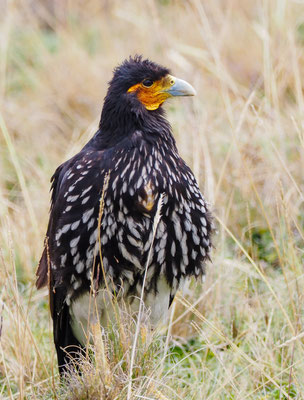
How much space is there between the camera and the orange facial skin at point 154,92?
302cm

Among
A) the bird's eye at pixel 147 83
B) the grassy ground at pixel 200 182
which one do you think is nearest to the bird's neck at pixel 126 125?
the bird's eye at pixel 147 83

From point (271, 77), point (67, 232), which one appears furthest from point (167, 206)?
point (271, 77)

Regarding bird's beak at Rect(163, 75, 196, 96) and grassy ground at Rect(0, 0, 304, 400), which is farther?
bird's beak at Rect(163, 75, 196, 96)

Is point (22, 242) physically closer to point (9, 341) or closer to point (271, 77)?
point (9, 341)

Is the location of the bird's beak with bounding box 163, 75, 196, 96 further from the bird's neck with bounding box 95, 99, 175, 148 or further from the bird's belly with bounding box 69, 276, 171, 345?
the bird's belly with bounding box 69, 276, 171, 345

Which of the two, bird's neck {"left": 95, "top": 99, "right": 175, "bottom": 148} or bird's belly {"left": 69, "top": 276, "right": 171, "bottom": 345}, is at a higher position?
bird's neck {"left": 95, "top": 99, "right": 175, "bottom": 148}

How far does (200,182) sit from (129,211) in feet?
5.11

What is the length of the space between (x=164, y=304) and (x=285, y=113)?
240 cm

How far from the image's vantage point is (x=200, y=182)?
14.2 feet

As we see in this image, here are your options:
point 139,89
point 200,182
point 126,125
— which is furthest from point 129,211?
point 200,182

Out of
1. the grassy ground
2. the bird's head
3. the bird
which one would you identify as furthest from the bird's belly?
the bird's head

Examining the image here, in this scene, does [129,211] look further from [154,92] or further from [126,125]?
[154,92]

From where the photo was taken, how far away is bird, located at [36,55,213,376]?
2830mm

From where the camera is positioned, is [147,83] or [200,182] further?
[200,182]
